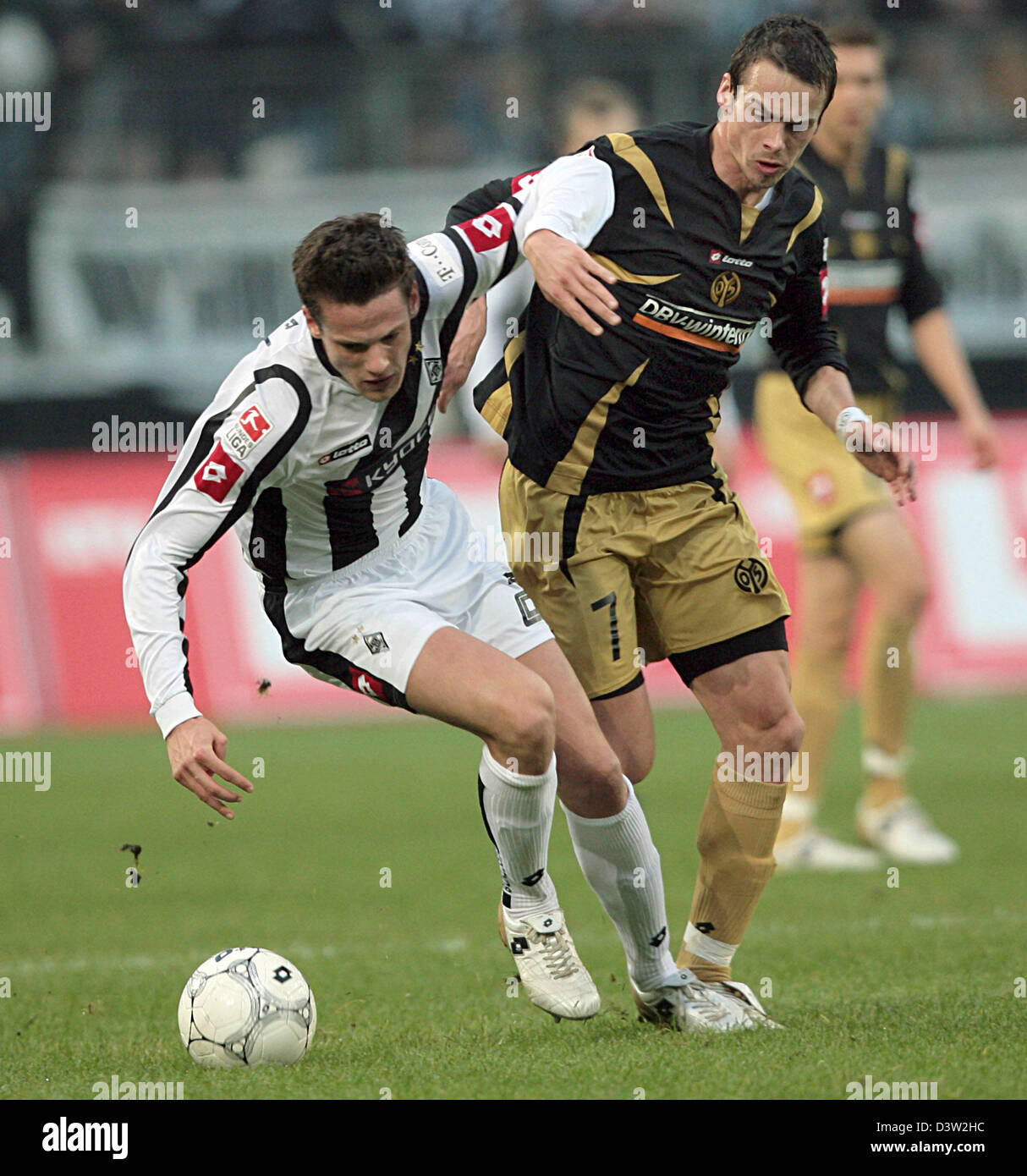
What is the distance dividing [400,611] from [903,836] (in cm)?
385

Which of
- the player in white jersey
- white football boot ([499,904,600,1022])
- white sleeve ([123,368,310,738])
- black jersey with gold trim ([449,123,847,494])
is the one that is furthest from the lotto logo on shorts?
white sleeve ([123,368,310,738])

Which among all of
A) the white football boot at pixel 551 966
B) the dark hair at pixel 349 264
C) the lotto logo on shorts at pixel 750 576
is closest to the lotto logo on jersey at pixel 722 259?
the lotto logo on shorts at pixel 750 576

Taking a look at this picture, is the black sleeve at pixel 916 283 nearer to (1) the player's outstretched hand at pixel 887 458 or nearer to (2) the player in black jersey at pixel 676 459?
(2) the player in black jersey at pixel 676 459

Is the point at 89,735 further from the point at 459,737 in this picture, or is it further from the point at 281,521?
the point at 281,521

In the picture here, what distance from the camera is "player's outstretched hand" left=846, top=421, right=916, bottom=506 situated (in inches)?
185

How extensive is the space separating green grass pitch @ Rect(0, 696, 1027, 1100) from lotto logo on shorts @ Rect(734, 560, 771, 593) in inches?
45.9

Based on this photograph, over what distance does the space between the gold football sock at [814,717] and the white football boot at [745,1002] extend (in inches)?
104

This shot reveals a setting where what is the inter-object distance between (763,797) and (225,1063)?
1.58 m

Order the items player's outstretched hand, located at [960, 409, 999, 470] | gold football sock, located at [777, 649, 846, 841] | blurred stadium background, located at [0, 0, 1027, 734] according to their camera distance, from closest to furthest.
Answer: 1. player's outstretched hand, located at [960, 409, 999, 470]
2. gold football sock, located at [777, 649, 846, 841]
3. blurred stadium background, located at [0, 0, 1027, 734]

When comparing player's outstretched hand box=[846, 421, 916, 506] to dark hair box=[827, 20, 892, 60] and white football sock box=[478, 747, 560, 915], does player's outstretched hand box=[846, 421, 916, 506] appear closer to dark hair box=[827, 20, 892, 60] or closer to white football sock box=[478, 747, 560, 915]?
white football sock box=[478, 747, 560, 915]

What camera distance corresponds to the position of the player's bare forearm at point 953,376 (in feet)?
A: 23.9

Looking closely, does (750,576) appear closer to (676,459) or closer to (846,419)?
(676,459)

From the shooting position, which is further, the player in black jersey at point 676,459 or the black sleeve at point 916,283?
the black sleeve at point 916,283
